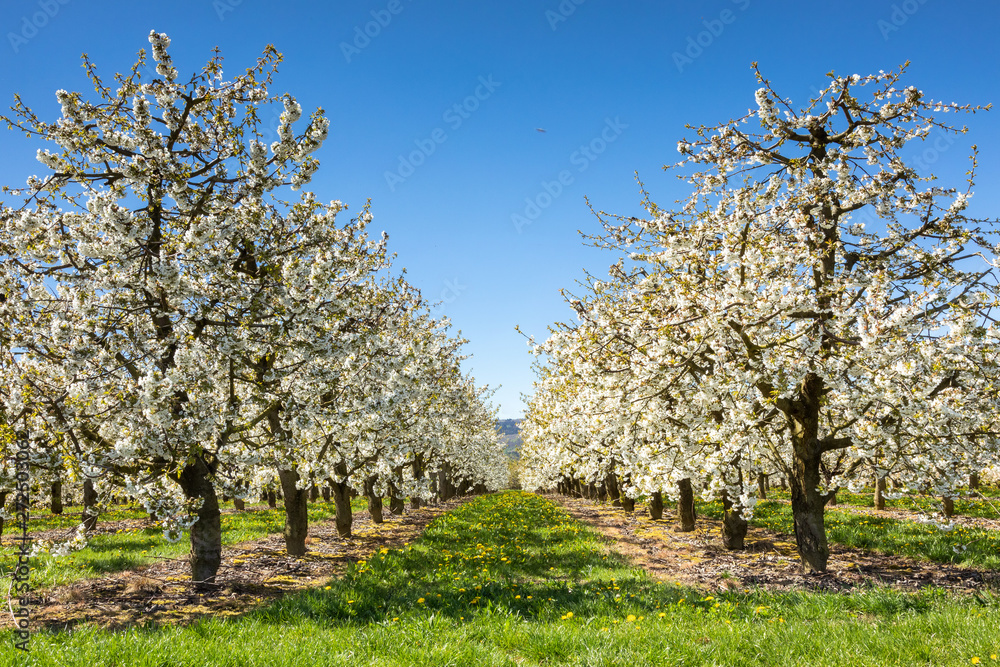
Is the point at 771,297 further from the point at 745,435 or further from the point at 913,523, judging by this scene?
the point at 913,523

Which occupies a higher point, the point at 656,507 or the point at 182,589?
the point at 182,589

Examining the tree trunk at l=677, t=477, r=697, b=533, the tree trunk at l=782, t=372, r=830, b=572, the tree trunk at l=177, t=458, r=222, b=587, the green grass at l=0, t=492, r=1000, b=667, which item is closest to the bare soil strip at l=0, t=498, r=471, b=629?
the tree trunk at l=177, t=458, r=222, b=587

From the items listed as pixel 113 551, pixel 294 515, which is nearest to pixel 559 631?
pixel 294 515

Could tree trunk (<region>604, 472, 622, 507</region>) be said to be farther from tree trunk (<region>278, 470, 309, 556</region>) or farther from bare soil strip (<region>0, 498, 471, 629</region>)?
tree trunk (<region>278, 470, 309, 556</region>)

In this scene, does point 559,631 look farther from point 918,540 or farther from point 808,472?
point 918,540

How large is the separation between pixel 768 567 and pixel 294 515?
40.0 feet

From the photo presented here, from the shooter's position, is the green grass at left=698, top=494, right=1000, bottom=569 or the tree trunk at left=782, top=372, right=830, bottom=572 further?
the green grass at left=698, top=494, right=1000, bottom=569

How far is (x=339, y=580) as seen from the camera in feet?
31.5

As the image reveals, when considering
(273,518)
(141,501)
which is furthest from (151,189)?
(273,518)

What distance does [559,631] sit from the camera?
5969mm

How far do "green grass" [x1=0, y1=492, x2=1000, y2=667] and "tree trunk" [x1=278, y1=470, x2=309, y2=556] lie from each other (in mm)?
4997

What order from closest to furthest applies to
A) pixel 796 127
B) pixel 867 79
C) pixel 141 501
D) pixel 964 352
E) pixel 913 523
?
pixel 964 352 < pixel 141 501 < pixel 867 79 < pixel 796 127 < pixel 913 523

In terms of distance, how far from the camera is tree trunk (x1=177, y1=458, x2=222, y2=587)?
990 cm

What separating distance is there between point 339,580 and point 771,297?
9.41m
